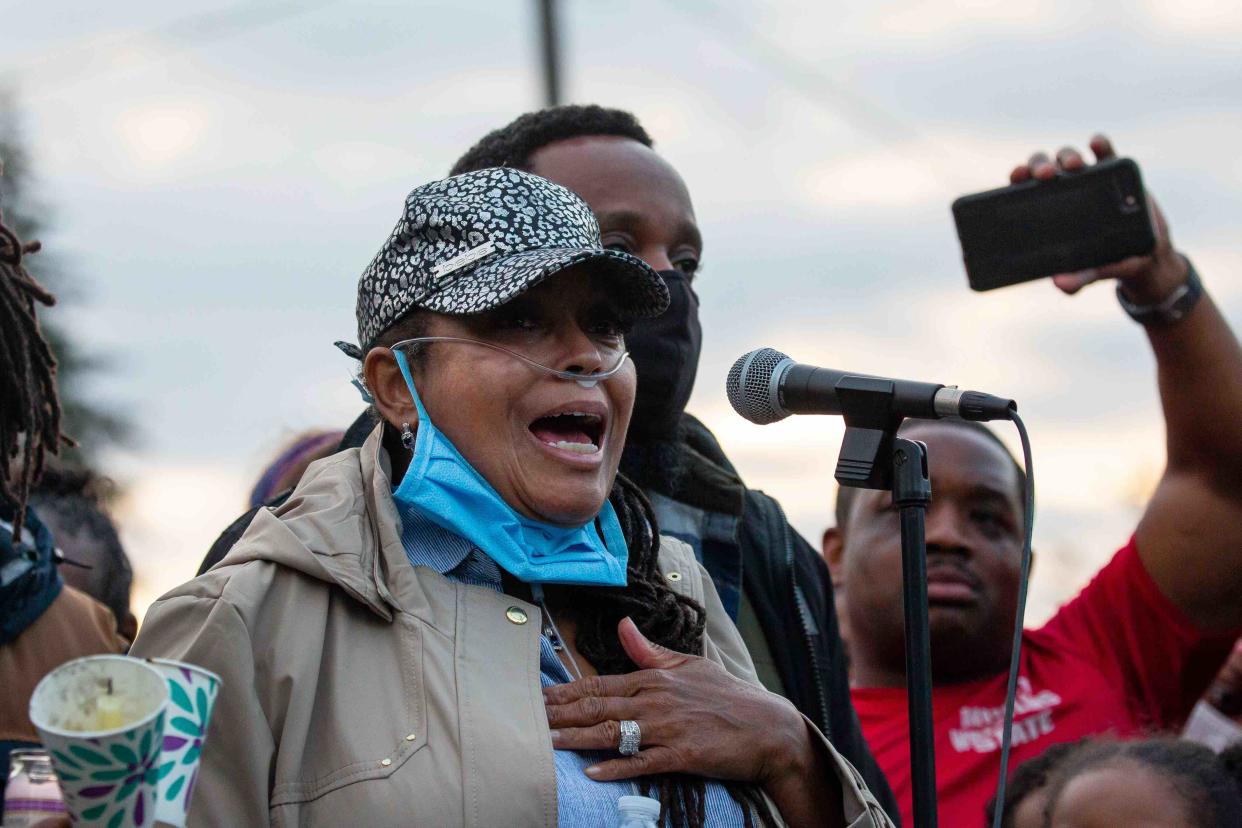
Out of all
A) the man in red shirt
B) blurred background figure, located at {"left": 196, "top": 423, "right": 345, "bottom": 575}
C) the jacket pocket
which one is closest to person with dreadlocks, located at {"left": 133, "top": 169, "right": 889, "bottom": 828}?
the jacket pocket

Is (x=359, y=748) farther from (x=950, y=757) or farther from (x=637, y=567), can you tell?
(x=950, y=757)

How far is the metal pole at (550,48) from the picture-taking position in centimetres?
971

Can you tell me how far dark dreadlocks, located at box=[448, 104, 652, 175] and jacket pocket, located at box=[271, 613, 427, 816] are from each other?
170cm

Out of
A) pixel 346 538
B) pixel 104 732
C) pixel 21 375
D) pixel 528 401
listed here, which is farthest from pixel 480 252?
pixel 104 732

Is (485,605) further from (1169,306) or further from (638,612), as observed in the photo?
(1169,306)

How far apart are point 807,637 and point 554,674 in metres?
1.00

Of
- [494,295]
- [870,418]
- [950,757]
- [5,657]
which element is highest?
[494,295]

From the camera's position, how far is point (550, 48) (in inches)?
384

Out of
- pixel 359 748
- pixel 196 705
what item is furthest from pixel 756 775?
pixel 196 705

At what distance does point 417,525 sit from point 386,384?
12.1 inches

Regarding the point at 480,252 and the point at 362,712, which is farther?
the point at 480,252

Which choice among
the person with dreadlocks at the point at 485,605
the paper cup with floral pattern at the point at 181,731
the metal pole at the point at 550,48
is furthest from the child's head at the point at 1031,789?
the metal pole at the point at 550,48

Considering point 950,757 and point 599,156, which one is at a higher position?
point 599,156

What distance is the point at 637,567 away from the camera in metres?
3.23
